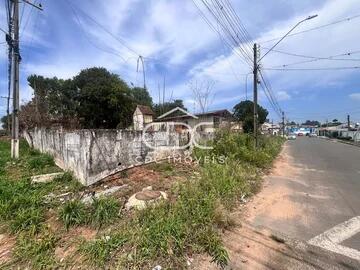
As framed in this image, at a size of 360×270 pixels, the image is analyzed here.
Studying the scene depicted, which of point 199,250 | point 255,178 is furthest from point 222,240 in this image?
point 255,178

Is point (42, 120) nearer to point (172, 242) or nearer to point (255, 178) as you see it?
point (255, 178)

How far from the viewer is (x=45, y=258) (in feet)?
11.7

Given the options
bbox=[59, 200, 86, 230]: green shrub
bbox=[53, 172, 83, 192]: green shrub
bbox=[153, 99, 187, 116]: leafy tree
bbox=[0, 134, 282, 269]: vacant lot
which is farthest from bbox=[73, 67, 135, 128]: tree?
bbox=[59, 200, 86, 230]: green shrub

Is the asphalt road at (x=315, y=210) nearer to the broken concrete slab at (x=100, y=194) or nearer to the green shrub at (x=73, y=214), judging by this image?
the broken concrete slab at (x=100, y=194)

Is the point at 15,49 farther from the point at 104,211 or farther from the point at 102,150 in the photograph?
the point at 104,211

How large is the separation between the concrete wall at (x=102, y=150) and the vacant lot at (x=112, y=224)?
0.33 meters

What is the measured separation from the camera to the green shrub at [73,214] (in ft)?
14.5

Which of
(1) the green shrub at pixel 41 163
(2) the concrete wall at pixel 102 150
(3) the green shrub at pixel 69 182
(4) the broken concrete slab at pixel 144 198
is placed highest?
(2) the concrete wall at pixel 102 150

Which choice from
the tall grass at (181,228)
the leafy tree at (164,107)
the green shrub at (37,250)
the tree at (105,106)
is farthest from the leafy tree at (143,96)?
the green shrub at (37,250)

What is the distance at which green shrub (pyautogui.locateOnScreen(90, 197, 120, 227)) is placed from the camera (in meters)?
4.47

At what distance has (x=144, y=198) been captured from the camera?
539cm

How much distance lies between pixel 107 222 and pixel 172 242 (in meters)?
1.29

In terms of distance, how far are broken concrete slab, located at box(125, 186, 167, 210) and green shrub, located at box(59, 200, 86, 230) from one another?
837 millimetres

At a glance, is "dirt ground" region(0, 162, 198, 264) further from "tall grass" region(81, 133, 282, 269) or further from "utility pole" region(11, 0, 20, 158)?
"utility pole" region(11, 0, 20, 158)
